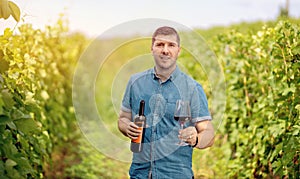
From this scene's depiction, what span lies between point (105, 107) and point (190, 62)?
14.6 ft

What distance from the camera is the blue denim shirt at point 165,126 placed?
3.39m

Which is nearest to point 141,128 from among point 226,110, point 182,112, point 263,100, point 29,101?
point 182,112

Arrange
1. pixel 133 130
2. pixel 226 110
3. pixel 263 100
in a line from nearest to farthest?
pixel 133 130
pixel 263 100
pixel 226 110

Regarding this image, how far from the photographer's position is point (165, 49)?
332 cm

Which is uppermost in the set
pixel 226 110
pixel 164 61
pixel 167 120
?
pixel 164 61

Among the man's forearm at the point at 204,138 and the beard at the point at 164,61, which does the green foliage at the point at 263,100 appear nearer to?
the man's forearm at the point at 204,138

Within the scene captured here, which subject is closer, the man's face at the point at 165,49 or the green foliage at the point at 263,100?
the man's face at the point at 165,49

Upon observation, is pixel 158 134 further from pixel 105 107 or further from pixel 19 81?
pixel 105 107

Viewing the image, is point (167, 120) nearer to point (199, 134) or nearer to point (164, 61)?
point (199, 134)

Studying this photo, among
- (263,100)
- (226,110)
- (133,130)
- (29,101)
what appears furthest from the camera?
(226,110)

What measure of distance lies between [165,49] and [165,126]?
1.62ft

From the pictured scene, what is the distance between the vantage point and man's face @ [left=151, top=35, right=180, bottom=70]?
3330mm

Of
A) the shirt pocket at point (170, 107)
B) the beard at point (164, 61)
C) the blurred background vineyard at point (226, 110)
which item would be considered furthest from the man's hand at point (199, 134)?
the blurred background vineyard at point (226, 110)

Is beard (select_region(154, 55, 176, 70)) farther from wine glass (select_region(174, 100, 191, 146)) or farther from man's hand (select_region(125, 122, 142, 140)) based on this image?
man's hand (select_region(125, 122, 142, 140))
